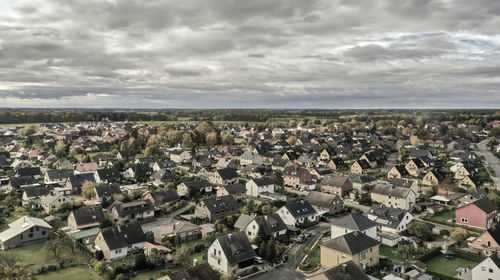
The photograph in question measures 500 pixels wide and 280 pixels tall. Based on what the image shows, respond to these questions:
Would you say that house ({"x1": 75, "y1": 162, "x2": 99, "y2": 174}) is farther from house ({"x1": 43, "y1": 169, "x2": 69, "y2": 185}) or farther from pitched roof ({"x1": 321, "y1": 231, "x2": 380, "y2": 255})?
pitched roof ({"x1": 321, "y1": 231, "x2": 380, "y2": 255})

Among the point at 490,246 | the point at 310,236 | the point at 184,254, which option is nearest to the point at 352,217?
the point at 310,236

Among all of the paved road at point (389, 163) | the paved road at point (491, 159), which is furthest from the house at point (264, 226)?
the paved road at point (389, 163)

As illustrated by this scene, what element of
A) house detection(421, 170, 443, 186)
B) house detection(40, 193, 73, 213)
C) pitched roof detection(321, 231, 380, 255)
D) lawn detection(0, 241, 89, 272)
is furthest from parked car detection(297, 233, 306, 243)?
house detection(421, 170, 443, 186)

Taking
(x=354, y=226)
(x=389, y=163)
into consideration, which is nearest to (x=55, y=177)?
(x=354, y=226)

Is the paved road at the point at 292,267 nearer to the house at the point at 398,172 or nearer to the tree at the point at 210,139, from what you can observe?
the house at the point at 398,172

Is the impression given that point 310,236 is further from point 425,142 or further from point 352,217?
point 425,142

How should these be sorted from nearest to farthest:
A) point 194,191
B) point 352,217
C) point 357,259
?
point 357,259, point 352,217, point 194,191
